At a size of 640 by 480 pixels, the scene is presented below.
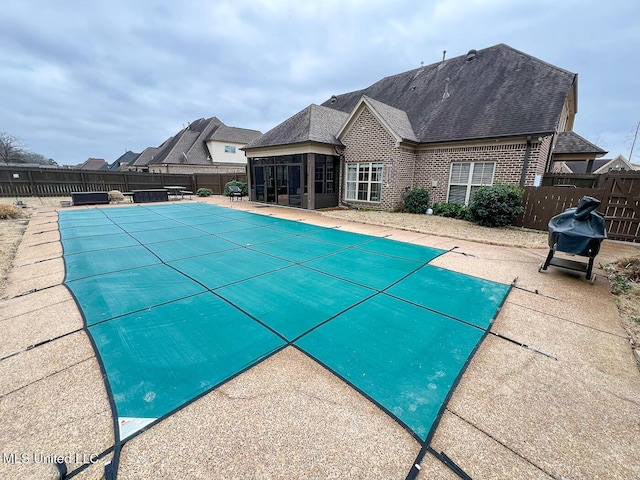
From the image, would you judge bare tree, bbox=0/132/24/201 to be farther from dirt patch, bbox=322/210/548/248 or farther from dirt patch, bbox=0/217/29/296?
dirt patch, bbox=322/210/548/248

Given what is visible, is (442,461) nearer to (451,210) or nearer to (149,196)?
(451,210)

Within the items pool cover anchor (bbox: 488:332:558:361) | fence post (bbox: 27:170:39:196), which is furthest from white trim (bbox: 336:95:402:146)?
fence post (bbox: 27:170:39:196)

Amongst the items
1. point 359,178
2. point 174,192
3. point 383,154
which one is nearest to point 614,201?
point 383,154

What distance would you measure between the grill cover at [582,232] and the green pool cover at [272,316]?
1434 mm

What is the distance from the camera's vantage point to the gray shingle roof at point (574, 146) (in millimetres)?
11961

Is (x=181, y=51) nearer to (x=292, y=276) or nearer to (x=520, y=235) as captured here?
(x=292, y=276)

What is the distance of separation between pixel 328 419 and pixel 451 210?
436 inches

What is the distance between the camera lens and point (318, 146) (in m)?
12.6

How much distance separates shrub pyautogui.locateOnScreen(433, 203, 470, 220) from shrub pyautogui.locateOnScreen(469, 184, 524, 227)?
1.14 meters

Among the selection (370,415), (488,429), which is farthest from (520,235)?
(370,415)

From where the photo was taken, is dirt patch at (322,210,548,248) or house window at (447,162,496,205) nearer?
dirt patch at (322,210,548,248)

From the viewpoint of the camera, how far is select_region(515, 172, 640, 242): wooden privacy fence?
24.0 feet

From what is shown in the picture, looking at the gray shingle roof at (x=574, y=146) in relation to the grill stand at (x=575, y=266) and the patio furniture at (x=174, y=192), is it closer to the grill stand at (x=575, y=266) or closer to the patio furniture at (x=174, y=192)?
the grill stand at (x=575, y=266)

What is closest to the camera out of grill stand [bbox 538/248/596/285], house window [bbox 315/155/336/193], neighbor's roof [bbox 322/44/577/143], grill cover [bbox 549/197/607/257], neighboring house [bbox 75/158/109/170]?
grill cover [bbox 549/197/607/257]
